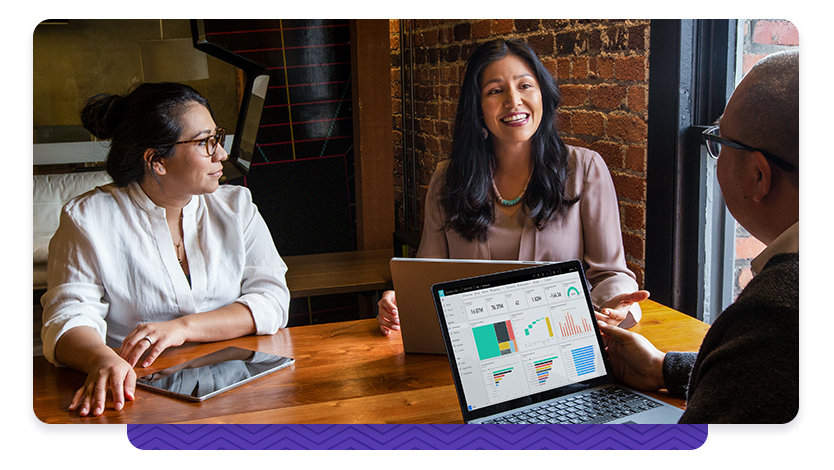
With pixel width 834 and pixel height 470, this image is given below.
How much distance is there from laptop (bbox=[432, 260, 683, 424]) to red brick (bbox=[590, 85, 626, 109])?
1.57 ft

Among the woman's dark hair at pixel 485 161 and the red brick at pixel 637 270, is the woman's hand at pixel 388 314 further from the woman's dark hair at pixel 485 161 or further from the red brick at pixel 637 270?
the red brick at pixel 637 270

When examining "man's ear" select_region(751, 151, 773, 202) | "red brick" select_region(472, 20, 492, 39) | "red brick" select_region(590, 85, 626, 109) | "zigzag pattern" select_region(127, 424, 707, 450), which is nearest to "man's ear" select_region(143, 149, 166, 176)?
"zigzag pattern" select_region(127, 424, 707, 450)

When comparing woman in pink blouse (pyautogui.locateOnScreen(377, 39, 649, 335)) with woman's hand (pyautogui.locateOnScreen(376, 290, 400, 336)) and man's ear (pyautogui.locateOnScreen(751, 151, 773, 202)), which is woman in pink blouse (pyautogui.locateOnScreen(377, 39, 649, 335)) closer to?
woman's hand (pyautogui.locateOnScreen(376, 290, 400, 336))

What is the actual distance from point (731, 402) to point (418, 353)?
70cm

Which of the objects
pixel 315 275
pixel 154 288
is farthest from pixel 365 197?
pixel 154 288

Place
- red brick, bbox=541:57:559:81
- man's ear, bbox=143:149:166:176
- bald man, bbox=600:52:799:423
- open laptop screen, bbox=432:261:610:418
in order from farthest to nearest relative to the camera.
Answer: red brick, bbox=541:57:559:81, man's ear, bbox=143:149:166:176, open laptop screen, bbox=432:261:610:418, bald man, bbox=600:52:799:423

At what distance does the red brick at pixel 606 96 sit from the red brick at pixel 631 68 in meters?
0.03

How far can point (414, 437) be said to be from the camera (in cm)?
166

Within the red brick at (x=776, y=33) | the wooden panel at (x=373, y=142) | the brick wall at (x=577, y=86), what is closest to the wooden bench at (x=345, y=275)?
the wooden panel at (x=373, y=142)

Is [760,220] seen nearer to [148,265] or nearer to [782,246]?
[782,246]

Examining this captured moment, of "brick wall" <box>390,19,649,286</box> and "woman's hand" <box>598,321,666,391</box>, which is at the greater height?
"brick wall" <box>390,19,649,286</box>

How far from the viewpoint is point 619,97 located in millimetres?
1942

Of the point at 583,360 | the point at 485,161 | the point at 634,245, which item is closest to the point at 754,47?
the point at 634,245

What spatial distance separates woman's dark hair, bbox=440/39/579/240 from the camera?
1915 millimetres
